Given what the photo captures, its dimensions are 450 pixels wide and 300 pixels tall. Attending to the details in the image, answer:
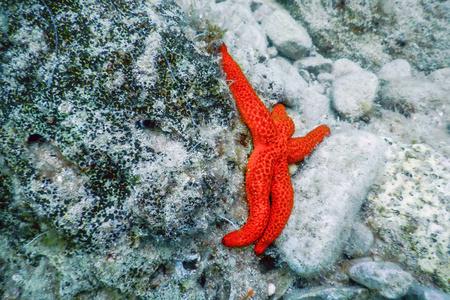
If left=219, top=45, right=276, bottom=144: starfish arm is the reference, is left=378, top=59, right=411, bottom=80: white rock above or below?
below

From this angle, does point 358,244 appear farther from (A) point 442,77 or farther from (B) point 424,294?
(A) point 442,77

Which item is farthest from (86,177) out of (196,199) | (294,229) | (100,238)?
(294,229)

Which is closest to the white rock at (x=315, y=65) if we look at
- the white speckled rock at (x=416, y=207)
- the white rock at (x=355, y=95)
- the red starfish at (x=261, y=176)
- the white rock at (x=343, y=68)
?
the white rock at (x=343, y=68)

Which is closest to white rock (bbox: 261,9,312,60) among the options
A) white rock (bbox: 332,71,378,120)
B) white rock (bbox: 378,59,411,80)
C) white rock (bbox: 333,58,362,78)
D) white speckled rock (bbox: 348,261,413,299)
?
white rock (bbox: 333,58,362,78)

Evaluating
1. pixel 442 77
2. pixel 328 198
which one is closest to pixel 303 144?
pixel 328 198

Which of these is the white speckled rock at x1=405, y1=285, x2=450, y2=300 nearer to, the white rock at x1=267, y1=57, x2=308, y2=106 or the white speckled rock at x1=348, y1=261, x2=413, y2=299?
the white speckled rock at x1=348, y1=261, x2=413, y2=299

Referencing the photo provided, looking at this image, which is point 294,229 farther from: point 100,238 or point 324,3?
point 324,3
